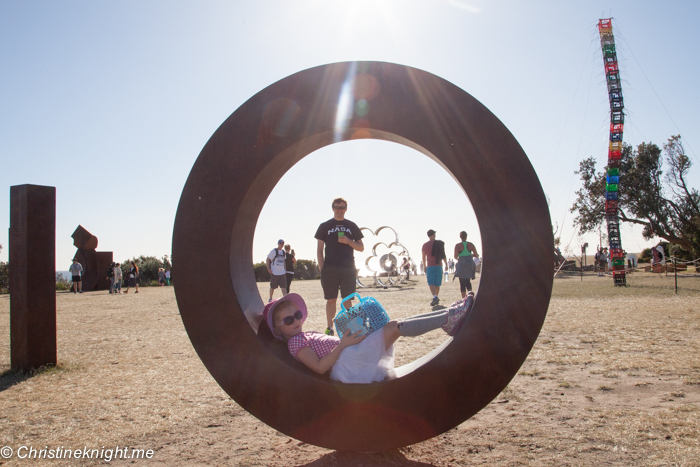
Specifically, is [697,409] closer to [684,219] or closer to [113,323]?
[113,323]

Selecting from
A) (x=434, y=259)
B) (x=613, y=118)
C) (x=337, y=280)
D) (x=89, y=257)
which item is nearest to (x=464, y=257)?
(x=434, y=259)

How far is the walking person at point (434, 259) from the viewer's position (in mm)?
12289

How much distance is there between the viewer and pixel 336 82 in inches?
134

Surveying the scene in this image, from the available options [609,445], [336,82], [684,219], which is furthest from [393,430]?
[684,219]

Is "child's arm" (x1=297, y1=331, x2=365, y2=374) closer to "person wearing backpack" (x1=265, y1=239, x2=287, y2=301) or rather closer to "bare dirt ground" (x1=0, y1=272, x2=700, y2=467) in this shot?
"bare dirt ground" (x1=0, y1=272, x2=700, y2=467)

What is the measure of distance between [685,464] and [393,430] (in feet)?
6.06

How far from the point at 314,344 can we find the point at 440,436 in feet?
4.21

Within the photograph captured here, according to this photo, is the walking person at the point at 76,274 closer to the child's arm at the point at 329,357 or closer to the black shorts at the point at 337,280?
the black shorts at the point at 337,280

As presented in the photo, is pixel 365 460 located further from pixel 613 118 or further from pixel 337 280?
pixel 613 118

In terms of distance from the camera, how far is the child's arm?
3.20 metres

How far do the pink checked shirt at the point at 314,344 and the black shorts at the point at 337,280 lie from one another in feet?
9.43

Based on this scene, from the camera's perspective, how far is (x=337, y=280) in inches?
251

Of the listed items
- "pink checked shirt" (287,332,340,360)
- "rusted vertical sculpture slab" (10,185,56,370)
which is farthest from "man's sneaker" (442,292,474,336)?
"rusted vertical sculpture slab" (10,185,56,370)

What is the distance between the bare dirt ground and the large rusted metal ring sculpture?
38 cm
